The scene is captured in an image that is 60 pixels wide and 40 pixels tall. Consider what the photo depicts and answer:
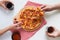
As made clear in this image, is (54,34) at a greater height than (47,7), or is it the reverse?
(47,7)

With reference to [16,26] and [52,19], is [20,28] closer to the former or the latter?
[16,26]

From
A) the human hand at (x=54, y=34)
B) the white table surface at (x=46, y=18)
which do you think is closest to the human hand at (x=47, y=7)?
the white table surface at (x=46, y=18)

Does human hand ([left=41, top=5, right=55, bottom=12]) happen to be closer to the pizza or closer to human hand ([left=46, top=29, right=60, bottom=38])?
the pizza

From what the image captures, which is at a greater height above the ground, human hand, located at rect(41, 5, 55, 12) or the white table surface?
human hand, located at rect(41, 5, 55, 12)

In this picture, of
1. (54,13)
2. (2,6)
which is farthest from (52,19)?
(2,6)

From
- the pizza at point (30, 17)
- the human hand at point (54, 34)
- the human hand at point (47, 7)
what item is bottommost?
the human hand at point (54, 34)

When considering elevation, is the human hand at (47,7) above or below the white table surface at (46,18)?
above

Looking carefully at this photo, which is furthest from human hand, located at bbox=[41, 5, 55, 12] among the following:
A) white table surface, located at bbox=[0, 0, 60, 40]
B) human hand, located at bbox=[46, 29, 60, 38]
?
human hand, located at bbox=[46, 29, 60, 38]

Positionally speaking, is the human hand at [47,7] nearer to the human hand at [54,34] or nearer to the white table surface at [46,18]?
the white table surface at [46,18]
